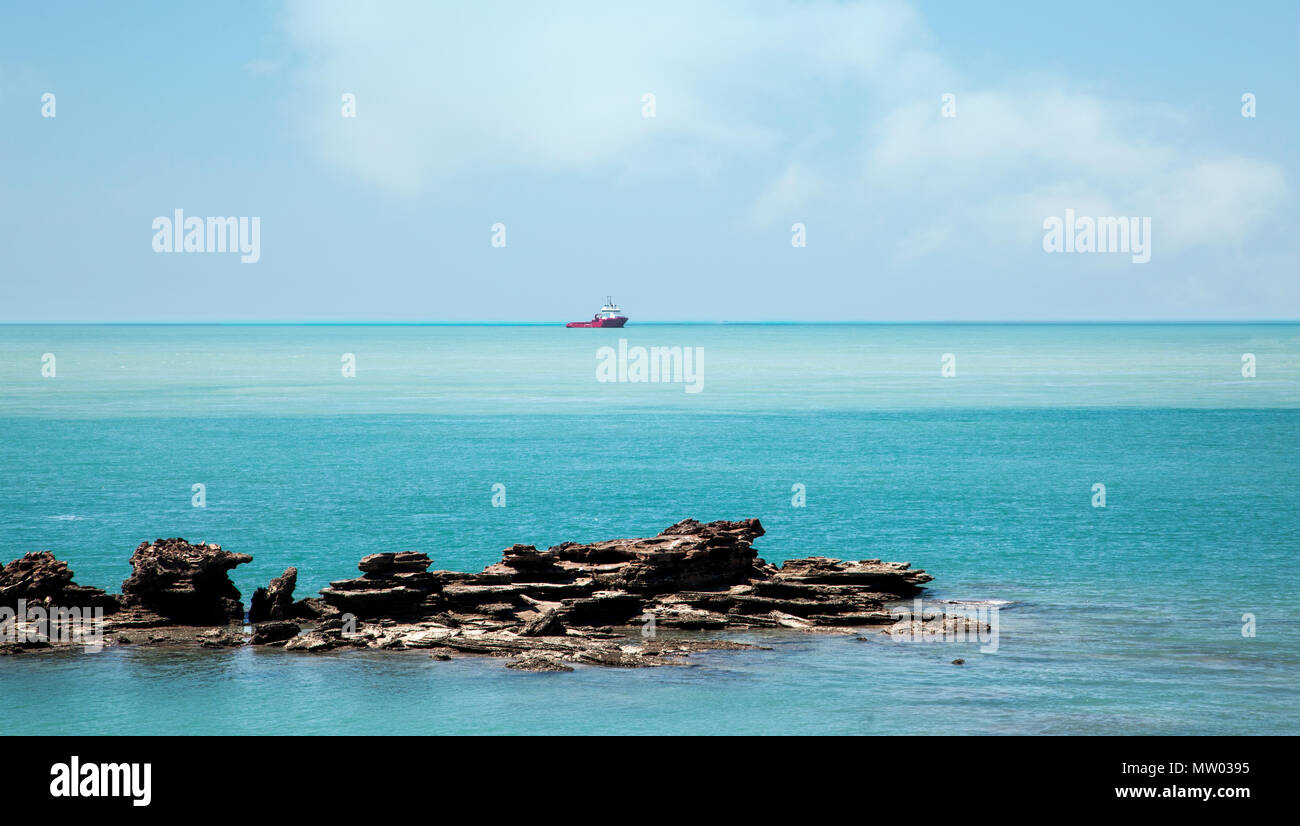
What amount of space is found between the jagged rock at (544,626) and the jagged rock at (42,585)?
12755mm

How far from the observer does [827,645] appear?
3606 centimetres

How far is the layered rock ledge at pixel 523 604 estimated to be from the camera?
35031mm

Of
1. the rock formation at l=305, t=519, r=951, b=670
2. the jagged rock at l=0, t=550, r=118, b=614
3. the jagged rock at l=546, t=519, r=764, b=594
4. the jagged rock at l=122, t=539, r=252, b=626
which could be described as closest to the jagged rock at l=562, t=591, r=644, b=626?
the rock formation at l=305, t=519, r=951, b=670

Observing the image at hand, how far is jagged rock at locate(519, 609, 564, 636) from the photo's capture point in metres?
35.4

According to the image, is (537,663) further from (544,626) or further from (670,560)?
(670,560)

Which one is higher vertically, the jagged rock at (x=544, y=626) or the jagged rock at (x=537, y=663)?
the jagged rock at (x=544, y=626)

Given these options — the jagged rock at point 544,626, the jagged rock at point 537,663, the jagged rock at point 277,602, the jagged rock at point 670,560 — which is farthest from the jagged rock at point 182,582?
the jagged rock at point 670,560

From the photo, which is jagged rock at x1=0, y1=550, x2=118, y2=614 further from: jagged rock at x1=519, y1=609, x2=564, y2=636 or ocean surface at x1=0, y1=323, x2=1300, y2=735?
jagged rock at x1=519, y1=609, x2=564, y2=636

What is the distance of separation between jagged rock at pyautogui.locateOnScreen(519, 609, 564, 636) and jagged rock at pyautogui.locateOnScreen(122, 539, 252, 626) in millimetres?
8380

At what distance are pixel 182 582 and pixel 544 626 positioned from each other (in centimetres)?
1066

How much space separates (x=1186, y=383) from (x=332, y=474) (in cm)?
14107

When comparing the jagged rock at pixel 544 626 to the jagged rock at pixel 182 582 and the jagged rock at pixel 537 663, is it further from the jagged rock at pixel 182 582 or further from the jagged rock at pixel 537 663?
the jagged rock at pixel 182 582

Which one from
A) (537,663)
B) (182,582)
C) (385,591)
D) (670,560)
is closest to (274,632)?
(385,591)

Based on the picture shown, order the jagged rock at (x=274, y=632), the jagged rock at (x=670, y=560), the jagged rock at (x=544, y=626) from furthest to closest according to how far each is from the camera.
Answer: the jagged rock at (x=670, y=560)
the jagged rock at (x=544, y=626)
the jagged rock at (x=274, y=632)
